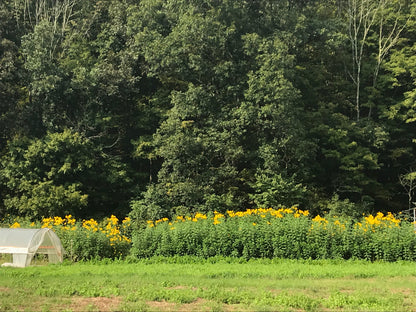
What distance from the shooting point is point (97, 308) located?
634cm

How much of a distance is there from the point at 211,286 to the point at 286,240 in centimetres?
404

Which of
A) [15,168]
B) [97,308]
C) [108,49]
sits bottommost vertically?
[97,308]

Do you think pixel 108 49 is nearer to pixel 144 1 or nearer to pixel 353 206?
pixel 144 1

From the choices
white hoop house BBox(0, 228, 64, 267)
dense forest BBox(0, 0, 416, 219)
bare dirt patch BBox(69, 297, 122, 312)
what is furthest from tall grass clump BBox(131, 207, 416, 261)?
dense forest BBox(0, 0, 416, 219)

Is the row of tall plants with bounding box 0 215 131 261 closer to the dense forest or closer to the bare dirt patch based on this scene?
the bare dirt patch

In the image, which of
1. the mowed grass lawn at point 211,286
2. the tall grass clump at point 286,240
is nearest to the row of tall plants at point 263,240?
the tall grass clump at point 286,240

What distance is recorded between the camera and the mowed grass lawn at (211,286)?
6.59m

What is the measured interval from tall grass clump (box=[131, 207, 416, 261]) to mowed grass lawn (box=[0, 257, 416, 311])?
0.45 meters

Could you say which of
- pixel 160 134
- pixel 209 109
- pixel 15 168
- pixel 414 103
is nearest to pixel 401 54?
pixel 414 103

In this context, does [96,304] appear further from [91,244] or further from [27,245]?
[91,244]

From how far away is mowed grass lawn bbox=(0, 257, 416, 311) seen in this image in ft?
21.6

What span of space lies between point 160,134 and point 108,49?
593 centimetres

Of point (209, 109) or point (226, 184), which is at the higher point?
point (209, 109)

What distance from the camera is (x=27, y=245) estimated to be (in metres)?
10.8
